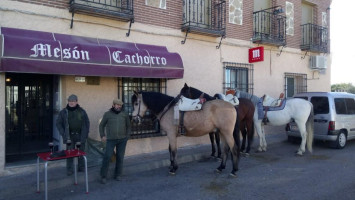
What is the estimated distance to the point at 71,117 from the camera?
19.8ft

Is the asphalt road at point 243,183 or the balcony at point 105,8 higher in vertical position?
the balcony at point 105,8

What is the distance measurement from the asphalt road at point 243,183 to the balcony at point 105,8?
4.14 meters

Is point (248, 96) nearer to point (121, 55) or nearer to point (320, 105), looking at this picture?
point (320, 105)

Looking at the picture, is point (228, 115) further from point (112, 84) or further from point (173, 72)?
point (112, 84)

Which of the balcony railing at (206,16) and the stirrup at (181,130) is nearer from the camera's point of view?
the stirrup at (181,130)

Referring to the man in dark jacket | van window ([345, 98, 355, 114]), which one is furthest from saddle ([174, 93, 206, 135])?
van window ([345, 98, 355, 114])

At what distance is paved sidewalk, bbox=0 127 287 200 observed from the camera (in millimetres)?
5406

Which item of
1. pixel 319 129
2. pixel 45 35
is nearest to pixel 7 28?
pixel 45 35

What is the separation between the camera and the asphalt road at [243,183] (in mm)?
5215

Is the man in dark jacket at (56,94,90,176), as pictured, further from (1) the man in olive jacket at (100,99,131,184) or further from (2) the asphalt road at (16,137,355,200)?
(2) the asphalt road at (16,137,355,200)

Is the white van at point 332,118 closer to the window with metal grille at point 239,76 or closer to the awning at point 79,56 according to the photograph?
the window with metal grille at point 239,76

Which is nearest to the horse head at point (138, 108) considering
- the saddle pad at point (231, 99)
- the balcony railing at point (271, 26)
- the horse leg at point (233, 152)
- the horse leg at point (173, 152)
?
the horse leg at point (173, 152)

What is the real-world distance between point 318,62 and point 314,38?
4.29ft

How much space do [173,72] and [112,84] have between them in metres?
1.73
